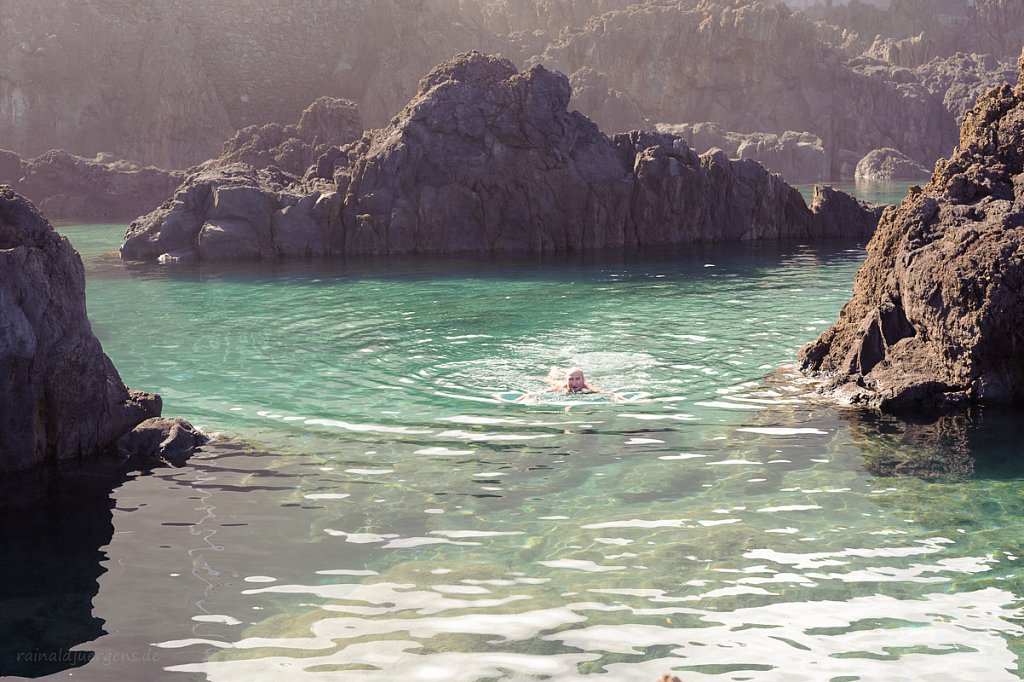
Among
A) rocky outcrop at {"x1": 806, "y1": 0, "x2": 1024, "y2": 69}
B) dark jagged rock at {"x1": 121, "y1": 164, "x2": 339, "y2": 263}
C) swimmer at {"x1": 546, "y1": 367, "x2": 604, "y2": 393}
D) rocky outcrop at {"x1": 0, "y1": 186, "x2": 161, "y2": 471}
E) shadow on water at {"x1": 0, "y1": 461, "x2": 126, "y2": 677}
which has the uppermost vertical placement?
rocky outcrop at {"x1": 806, "y1": 0, "x2": 1024, "y2": 69}

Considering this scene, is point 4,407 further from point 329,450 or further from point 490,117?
point 490,117

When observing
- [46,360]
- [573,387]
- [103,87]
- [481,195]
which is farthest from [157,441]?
[103,87]

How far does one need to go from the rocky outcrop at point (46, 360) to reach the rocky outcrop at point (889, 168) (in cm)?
7438

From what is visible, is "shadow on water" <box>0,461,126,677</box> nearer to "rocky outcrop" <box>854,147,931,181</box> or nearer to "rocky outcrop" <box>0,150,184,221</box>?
"rocky outcrop" <box>0,150,184,221</box>

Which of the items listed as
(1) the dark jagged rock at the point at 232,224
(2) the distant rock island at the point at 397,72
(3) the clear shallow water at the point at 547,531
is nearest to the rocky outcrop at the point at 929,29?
(2) the distant rock island at the point at 397,72

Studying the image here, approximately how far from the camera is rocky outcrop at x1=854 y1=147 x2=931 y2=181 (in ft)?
250

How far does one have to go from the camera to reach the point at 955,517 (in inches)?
329

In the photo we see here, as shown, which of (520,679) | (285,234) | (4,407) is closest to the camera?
(520,679)

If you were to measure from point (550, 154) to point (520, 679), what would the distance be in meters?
32.7

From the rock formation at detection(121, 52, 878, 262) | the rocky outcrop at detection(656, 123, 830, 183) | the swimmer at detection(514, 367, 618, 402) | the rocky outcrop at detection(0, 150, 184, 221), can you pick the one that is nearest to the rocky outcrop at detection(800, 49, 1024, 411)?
the swimmer at detection(514, 367, 618, 402)

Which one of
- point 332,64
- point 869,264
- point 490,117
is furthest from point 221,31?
point 869,264

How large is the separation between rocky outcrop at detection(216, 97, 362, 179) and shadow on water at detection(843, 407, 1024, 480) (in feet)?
129

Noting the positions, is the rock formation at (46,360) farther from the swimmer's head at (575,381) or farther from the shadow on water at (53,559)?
the swimmer's head at (575,381)

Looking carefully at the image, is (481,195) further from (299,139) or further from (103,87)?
(103,87)
